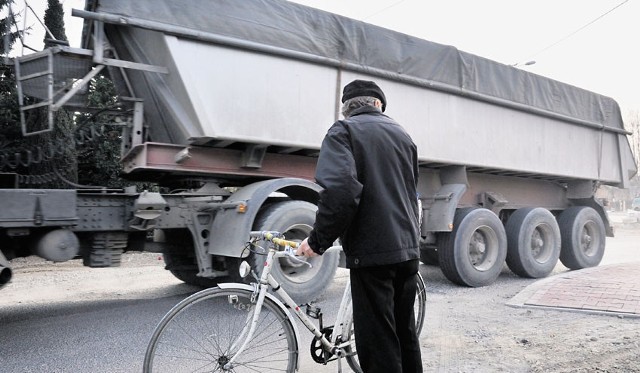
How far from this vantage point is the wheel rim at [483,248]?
7250mm

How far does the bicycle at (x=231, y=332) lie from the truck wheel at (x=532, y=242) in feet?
18.8

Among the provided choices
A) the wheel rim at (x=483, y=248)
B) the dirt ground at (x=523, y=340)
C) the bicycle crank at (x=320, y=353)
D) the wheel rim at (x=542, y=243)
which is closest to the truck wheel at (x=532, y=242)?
the wheel rim at (x=542, y=243)

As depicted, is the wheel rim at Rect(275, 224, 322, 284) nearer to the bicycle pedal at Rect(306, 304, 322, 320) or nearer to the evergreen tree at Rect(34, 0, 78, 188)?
the bicycle pedal at Rect(306, 304, 322, 320)

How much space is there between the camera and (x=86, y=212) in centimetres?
448

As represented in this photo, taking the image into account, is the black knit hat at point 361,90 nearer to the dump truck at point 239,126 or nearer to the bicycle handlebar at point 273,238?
the bicycle handlebar at point 273,238

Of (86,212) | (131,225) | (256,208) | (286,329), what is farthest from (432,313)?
(86,212)

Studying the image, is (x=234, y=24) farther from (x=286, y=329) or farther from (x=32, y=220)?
(x=286, y=329)

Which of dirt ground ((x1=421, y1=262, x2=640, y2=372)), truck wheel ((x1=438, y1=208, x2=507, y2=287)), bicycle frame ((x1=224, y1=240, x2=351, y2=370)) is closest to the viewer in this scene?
bicycle frame ((x1=224, y1=240, x2=351, y2=370))

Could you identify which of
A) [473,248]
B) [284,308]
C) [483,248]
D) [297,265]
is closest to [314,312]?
[284,308]

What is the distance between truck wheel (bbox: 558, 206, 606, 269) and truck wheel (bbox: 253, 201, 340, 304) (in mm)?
5499

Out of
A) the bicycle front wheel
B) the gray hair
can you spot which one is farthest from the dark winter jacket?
the bicycle front wheel

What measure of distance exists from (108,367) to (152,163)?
200 centimetres

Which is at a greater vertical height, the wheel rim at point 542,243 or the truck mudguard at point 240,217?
the truck mudguard at point 240,217

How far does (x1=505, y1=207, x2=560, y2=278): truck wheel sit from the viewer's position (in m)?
7.69
